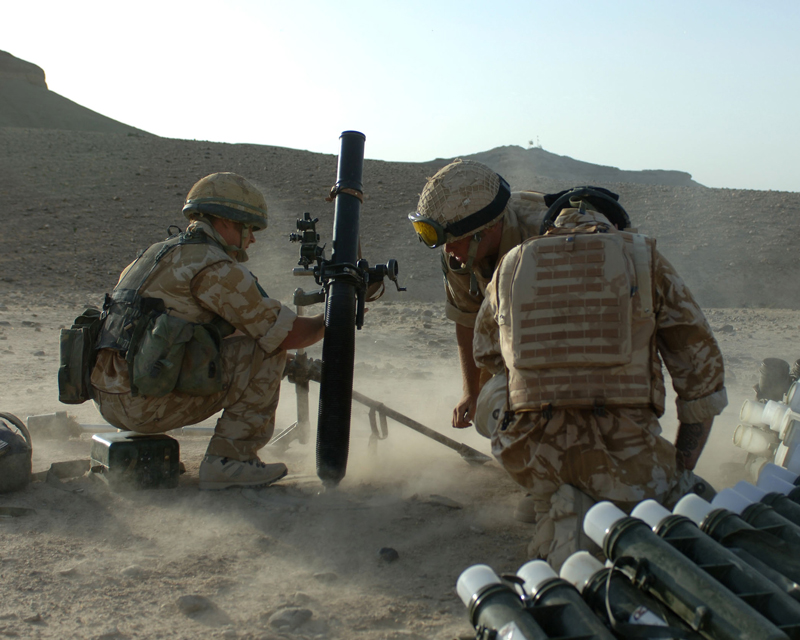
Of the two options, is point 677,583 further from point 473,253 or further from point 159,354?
point 159,354

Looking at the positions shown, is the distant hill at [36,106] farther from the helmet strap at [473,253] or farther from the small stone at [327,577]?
the small stone at [327,577]

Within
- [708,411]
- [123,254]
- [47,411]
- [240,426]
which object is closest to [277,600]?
[240,426]

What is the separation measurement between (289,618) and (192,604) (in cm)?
33

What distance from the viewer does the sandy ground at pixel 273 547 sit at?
2348 millimetres

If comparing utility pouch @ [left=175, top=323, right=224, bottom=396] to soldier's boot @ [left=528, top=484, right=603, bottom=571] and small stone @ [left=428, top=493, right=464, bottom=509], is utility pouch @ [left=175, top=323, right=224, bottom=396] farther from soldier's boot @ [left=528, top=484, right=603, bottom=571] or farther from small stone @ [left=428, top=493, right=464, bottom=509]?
soldier's boot @ [left=528, top=484, right=603, bottom=571]

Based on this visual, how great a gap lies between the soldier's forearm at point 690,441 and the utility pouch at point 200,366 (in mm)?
1952

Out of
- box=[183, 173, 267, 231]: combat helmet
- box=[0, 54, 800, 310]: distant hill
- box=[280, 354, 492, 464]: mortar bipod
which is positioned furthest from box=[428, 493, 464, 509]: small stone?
box=[0, 54, 800, 310]: distant hill

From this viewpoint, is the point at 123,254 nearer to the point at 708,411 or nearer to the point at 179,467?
the point at 179,467

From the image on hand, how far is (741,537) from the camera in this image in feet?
6.66

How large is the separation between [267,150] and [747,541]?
78.4ft

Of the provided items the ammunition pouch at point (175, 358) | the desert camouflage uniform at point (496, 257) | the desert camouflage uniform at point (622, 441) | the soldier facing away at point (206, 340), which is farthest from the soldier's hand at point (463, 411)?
the ammunition pouch at point (175, 358)

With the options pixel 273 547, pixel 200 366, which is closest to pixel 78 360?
pixel 200 366

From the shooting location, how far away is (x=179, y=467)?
367cm

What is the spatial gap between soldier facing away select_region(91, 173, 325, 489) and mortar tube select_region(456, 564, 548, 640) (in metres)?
1.87
